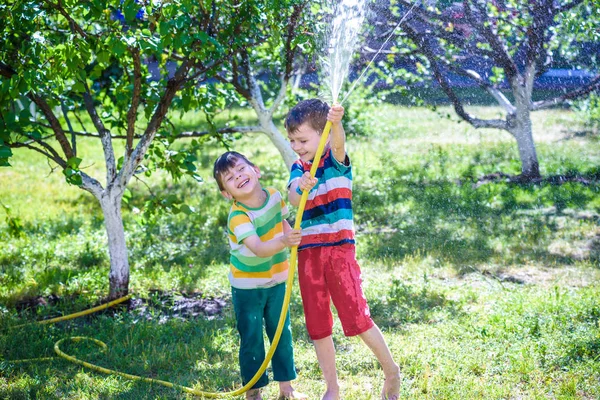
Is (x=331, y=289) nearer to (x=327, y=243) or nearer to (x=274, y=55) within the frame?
(x=327, y=243)

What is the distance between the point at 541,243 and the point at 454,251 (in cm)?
65

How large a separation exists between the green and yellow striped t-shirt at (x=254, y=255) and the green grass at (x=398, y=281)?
24.1 inches

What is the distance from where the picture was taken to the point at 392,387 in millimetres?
3057

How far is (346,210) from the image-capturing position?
2.98 meters

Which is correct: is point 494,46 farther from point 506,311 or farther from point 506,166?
point 506,311

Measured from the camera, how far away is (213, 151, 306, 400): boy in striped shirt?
3.01 m

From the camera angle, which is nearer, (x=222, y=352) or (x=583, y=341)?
(x=583, y=341)

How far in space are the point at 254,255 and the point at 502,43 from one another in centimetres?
469

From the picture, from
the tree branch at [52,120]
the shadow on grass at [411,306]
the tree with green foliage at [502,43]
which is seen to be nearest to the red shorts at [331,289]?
the shadow on grass at [411,306]

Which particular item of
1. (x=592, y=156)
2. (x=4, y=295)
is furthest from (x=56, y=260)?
(x=592, y=156)

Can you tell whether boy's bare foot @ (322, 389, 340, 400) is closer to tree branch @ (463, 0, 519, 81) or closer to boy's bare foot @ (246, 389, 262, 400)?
boy's bare foot @ (246, 389, 262, 400)

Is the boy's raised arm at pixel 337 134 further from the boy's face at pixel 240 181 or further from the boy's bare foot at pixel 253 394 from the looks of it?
the boy's bare foot at pixel 253 394

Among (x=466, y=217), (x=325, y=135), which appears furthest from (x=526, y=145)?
(x=325, y=135)

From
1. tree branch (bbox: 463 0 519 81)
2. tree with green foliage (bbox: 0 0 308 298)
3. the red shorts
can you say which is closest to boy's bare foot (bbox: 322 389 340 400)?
the red shorts
